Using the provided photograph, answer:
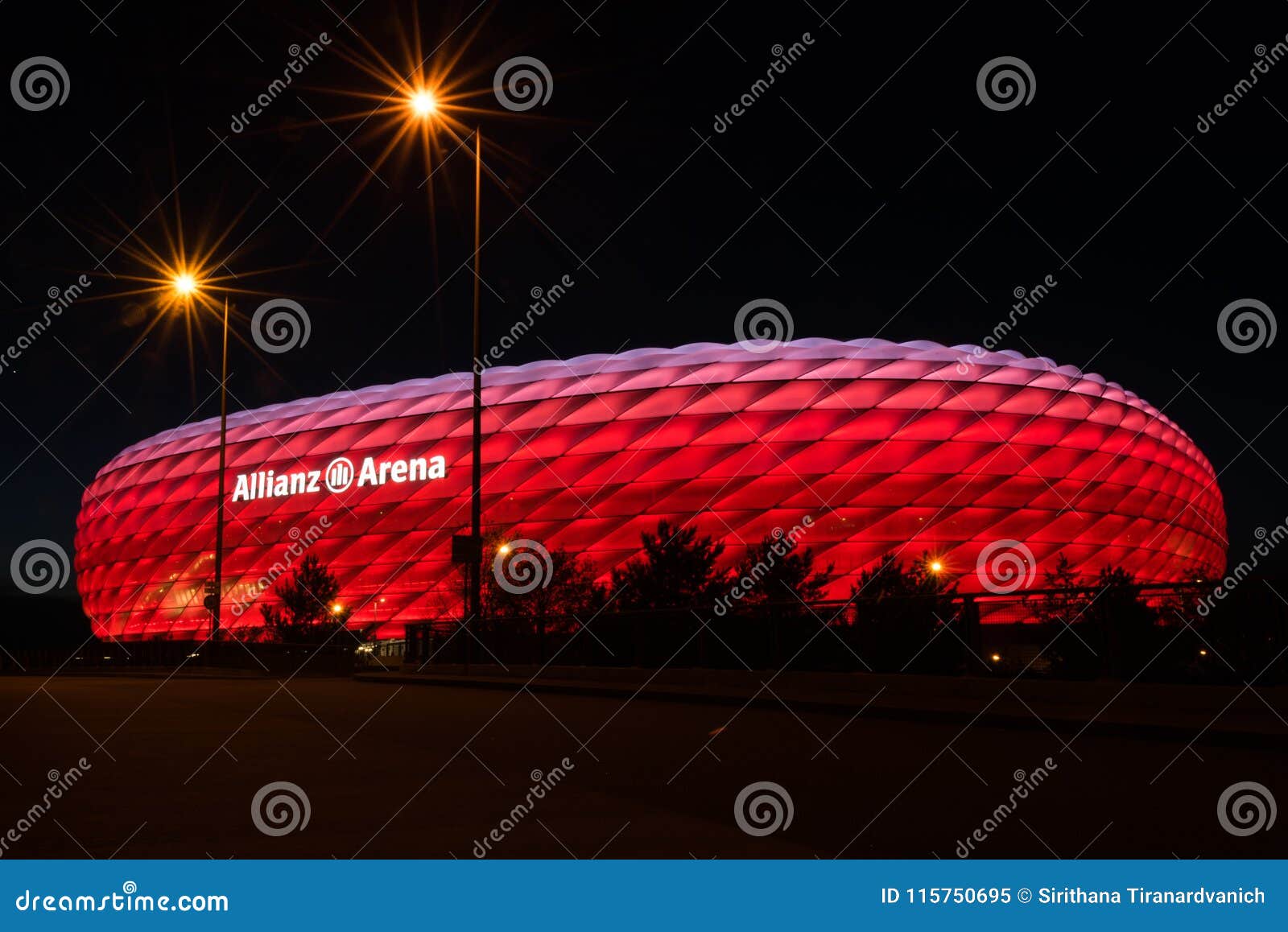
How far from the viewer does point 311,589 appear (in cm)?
4309

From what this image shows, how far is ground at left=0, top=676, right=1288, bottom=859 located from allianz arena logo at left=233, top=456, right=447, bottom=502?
35.1 m

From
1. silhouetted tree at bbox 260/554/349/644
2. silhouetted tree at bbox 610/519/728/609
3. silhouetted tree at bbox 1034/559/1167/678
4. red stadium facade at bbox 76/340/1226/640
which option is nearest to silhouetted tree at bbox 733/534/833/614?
silhouetted tree at bbox 610/519/728/609

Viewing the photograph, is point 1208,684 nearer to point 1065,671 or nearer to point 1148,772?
point 1065,671

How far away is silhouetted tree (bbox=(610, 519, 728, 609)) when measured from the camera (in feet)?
79.6

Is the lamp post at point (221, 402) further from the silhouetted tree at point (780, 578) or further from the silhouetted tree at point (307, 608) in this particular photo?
the silhouetted tree at point (780, 578)

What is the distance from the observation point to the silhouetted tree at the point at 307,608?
4097cm

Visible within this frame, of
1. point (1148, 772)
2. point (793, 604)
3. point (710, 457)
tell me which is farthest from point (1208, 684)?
point (710, 457)

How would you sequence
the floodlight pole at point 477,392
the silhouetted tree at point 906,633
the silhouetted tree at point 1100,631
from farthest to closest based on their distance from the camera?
the floodlight pole at point 477,392
the silhouetted tree at point 906,633
the silhouetted tree at point 1100,631

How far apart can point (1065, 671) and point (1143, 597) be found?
1501 mm

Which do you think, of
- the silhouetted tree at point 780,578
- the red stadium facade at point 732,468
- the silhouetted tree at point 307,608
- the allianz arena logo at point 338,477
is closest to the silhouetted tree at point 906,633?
the silhouetted tree at point 780,578

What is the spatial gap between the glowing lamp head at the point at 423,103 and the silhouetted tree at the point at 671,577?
9.93m

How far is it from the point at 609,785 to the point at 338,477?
151ft

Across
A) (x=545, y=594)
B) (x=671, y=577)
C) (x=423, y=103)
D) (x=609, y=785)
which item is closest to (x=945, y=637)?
(x=671, y=577)
